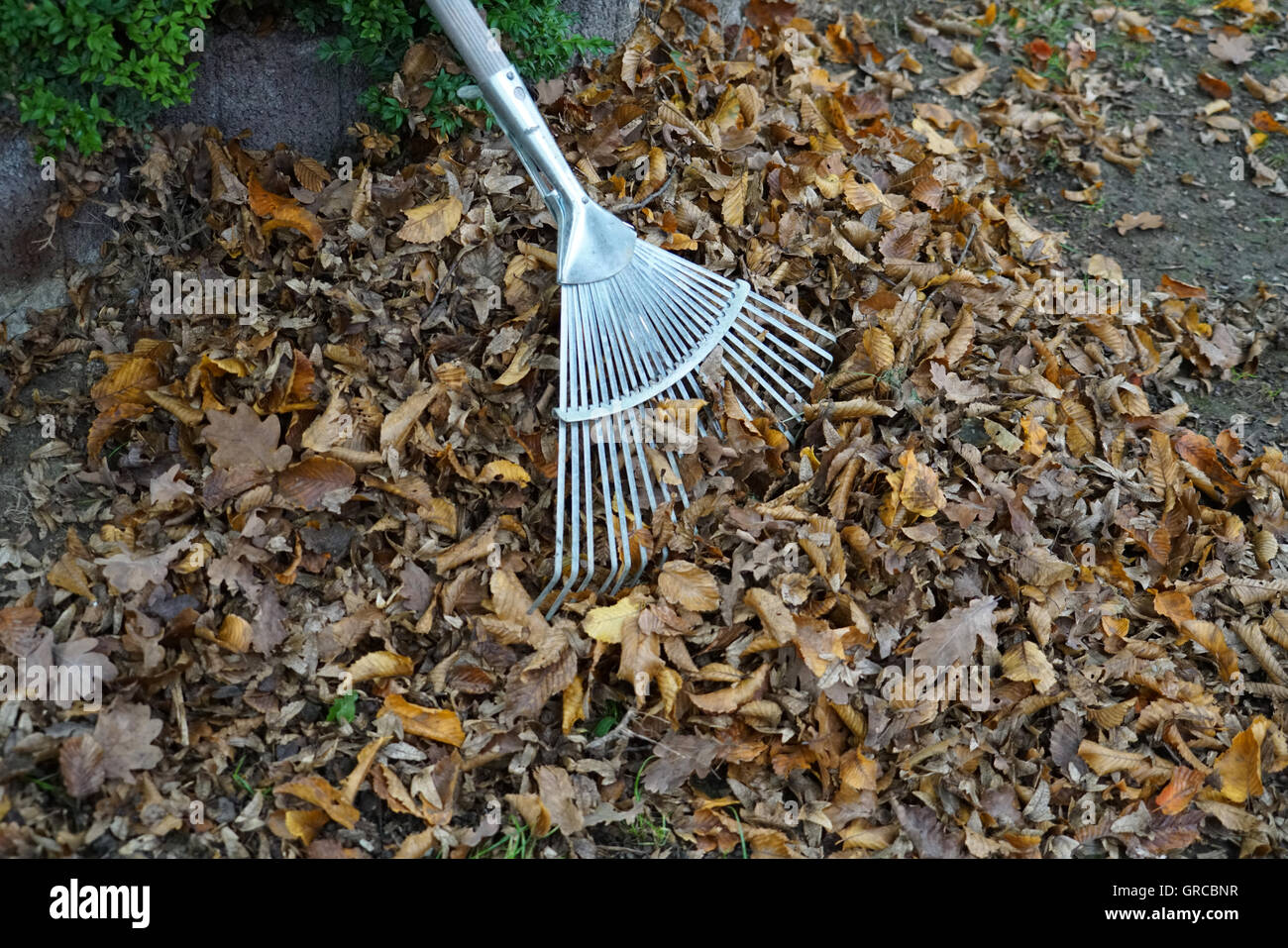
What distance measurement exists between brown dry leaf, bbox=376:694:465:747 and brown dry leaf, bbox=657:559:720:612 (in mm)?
561

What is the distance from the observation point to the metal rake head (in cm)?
251

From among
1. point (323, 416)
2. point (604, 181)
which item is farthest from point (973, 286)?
point (323, 416)

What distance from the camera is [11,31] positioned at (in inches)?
93.0

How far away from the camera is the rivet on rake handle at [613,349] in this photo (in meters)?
2.50

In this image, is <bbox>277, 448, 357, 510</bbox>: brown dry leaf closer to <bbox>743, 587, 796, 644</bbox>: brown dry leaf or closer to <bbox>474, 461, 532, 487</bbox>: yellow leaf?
<bbox>474, 461, 532, 487</bbox>: yellow leaf

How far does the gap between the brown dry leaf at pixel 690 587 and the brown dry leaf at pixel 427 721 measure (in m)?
0.56

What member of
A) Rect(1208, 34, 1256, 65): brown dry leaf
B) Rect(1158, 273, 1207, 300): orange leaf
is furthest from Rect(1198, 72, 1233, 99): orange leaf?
Rect(1158, 273, 1207, 300): orange leaf

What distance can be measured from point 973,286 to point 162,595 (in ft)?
7.55

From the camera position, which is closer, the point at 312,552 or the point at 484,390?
the point at 312,552

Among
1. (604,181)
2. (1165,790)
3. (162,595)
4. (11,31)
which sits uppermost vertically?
(11,31)

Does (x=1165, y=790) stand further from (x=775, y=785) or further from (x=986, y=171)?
(x=986, y=171)

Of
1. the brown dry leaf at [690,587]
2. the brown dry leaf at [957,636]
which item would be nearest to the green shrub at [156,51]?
the brown dry leaf at [690,587]

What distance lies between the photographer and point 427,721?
2.29 meters
